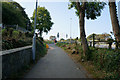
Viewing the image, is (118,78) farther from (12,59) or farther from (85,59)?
(12,59)

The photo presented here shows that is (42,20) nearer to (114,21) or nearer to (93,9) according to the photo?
(93,9)

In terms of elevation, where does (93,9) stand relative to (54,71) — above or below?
above

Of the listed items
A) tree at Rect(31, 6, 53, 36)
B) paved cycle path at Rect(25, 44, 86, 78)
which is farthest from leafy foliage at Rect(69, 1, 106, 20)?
tree at Rect(31, 6, 53, 36)

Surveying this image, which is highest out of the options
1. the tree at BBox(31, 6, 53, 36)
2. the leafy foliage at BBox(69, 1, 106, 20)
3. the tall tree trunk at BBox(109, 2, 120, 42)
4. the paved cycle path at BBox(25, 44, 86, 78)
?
the tree at BBox(31, 6, 53, 36)

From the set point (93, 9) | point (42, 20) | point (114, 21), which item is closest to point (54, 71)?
point (114, 21)

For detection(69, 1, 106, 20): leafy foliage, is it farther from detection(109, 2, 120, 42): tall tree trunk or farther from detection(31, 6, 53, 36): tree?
detection(31, 6, 53, 36): tree

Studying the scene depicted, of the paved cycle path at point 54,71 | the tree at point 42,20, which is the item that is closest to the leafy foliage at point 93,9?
the paved cycle path at point 54,71

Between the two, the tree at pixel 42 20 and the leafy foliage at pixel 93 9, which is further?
the tree at pixel 42 20

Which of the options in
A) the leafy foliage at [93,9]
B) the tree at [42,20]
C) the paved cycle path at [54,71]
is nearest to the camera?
the paved cycle path at [54,71]

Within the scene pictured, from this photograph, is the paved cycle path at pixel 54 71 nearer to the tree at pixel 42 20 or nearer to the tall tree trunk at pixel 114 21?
the tall tree trunk at pixel 114 21

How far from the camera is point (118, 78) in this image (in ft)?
10.1

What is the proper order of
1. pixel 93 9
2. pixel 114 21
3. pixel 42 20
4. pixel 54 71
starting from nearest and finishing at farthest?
pixel 54 71, pixel 114 21, pixel 93 9, pixel 42 20

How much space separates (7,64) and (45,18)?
31760 millimetres

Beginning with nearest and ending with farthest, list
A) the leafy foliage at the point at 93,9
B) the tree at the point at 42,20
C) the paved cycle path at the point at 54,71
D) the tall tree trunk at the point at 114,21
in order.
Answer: the paved cycle path at the point at 54,71
the tall tree trunk at the point at 114,21
the leafy foliage at the point at 93,9
the tree at the point at 42,20
